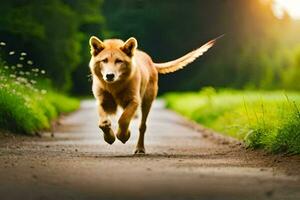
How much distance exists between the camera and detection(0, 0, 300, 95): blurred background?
3403cm

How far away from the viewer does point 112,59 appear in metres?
13.7

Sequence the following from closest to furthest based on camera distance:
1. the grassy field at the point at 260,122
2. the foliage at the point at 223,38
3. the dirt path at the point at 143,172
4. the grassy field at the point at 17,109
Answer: the dirt path at the point at 143,172 < the grassy field at the point at 260,122 < the grassy field at the point at 17,109 < the foliage at the point at 223,38

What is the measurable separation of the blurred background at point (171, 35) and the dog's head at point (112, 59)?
1658cm

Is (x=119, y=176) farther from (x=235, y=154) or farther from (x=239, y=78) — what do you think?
(x=239, y=78)

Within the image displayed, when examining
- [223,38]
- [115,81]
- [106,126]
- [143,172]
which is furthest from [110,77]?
[223,38]

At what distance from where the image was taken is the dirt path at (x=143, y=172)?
8.93 metres

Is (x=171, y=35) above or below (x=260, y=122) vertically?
above

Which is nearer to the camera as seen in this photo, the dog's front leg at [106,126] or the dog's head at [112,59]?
the dog's front leg at [106,126]

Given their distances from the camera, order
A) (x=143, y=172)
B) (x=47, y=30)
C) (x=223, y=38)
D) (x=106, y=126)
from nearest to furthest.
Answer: (x=143, y=172) → (x=106, y=126) → (x=47, y=30) → (x=223, y=38)

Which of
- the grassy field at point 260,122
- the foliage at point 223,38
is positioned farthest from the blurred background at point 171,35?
the grassy field at point 260,122

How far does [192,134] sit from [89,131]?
2679mm

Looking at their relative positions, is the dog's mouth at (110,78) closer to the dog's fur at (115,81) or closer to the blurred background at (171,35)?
the dog's fur at (115,81)

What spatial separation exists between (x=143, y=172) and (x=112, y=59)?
3422 mm

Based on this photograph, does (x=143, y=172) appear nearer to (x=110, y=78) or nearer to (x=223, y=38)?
(x=110, y=78)
